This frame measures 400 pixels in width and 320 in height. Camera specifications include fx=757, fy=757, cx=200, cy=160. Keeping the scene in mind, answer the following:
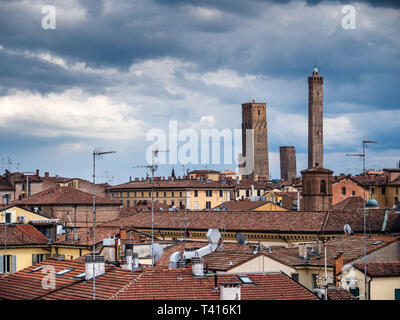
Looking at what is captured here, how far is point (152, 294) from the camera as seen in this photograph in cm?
1477

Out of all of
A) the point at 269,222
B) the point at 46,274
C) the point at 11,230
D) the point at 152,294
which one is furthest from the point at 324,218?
the point at 152,294

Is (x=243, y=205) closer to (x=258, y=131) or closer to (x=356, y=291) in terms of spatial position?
(x=356, y=291)

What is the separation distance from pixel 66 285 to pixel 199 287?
341cm

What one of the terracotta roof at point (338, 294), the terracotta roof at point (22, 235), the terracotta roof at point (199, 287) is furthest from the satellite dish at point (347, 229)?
the terracotta roof at point (199, 287)

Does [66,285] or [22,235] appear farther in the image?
[22,235]

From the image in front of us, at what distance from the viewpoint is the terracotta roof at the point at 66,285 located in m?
15.5

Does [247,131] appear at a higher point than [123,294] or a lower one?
higher

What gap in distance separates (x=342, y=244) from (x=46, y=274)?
11.7m

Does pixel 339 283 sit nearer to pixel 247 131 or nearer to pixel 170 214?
pixel 170 214

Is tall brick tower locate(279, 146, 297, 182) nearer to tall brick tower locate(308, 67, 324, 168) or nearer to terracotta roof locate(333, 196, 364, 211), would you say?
tall brick tower locate(308, 67, 324, 168)

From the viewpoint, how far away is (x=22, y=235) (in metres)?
32.8

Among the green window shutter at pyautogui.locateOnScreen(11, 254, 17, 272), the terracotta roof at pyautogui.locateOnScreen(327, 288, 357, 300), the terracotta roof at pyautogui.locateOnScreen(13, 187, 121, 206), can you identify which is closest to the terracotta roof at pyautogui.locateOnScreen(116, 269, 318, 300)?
the terracotta roof at pyautogui.locateOnScreen(327, 288, 357, 300)

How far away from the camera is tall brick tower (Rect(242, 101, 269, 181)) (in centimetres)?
12825

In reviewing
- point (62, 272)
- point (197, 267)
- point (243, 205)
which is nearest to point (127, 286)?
point (197, 267)
